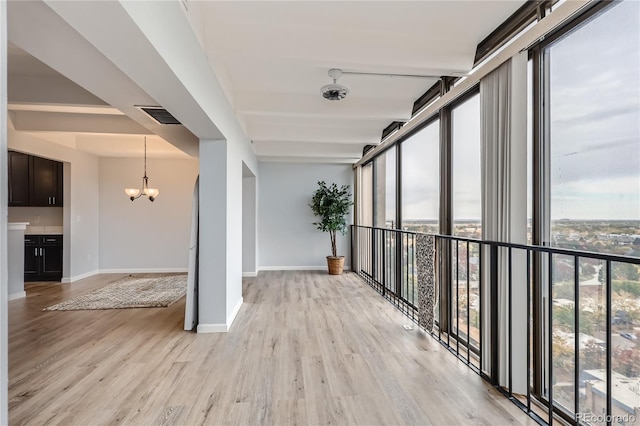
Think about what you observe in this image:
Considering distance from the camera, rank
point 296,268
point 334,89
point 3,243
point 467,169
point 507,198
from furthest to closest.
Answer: point 296,268
point 334,89
point 467,169
point 507,198
point 3,243

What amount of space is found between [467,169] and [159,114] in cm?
301

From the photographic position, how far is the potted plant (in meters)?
Answer: 6.50

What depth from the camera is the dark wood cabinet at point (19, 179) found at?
18.5 feet

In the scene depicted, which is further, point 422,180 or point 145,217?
point 145,217

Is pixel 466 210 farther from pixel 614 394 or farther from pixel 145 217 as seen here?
pixel 145 217

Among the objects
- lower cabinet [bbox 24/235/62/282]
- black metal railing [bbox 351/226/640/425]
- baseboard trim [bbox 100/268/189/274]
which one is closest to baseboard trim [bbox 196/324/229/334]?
black metal railing [bbox 351/226/640/425]

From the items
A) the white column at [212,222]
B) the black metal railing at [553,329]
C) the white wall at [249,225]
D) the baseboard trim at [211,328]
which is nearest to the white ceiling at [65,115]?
the white column at [212,222]

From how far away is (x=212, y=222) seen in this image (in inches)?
132

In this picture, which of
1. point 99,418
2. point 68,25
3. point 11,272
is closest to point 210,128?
point 68,25

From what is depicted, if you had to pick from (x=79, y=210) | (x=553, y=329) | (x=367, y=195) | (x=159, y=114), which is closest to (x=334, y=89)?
(x=159, y=114)

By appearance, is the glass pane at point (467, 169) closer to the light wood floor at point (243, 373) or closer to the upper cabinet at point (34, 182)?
the light wood floor at point (243, 373)

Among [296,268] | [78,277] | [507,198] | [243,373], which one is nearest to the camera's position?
[507,198]

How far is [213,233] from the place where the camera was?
336 centimetres

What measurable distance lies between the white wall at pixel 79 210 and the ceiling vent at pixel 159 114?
346 centimetres
